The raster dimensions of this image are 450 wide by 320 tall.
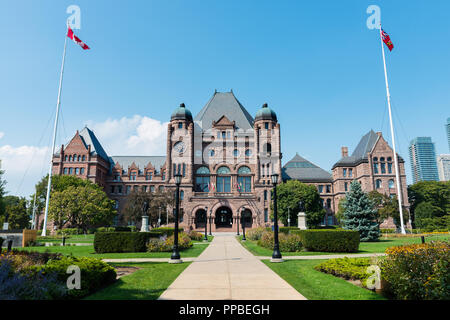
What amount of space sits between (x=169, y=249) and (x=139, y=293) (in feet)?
43.9

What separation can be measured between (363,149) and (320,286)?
63.9 m

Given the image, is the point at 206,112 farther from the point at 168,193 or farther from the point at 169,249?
the point at 169,249

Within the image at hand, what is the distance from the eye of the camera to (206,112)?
68750 millimetres

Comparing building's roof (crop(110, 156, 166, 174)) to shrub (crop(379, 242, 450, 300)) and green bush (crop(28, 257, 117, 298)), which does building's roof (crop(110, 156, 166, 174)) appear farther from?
shrub (crop(379, 242, 450, 300))

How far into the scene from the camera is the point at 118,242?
19.7 m

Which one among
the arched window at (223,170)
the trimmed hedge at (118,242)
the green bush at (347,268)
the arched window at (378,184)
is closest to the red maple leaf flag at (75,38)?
the trimmed hedge at (118,242)

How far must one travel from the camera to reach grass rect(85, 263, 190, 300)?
7.49m

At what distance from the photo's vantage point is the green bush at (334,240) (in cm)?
1881

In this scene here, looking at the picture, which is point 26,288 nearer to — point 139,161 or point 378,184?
point 378,184

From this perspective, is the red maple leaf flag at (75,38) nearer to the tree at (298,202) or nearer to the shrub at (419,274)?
the tree at (298,202)

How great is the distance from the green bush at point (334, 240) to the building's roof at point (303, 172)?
4942cm

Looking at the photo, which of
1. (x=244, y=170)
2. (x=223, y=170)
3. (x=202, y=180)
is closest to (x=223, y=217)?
(x=202, y=180)
